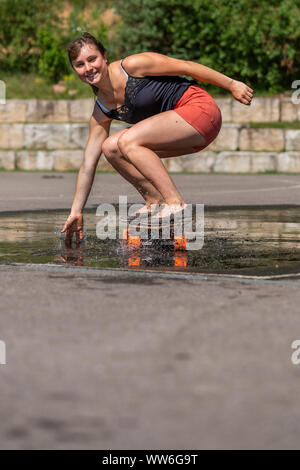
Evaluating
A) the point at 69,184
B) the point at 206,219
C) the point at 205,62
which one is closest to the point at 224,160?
the point at 205,62

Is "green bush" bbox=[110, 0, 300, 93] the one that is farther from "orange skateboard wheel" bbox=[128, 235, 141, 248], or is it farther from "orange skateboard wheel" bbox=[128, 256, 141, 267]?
"orange skateboard wheel" bbox=[128, 256, 141, 267]

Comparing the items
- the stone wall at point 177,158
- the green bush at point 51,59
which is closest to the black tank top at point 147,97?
the stone wall at point 177,158

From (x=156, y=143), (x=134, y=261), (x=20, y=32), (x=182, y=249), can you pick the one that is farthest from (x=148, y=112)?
(x=20, y=32)

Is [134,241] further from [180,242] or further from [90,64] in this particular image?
[90,64]

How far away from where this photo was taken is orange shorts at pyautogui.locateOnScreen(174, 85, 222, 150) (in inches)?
249

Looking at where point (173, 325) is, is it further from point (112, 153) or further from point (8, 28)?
point (8, 28)

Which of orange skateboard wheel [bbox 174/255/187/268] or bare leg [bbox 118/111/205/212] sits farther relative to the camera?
bare leg [bbox 118/111/205/212]

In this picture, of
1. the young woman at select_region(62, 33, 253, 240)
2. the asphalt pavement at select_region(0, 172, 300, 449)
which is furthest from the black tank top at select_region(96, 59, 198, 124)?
the asphalt pavement at select_region(0, 172, 300, 449)

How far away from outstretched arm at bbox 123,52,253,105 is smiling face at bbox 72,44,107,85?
18 cm

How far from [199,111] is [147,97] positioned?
34 cm

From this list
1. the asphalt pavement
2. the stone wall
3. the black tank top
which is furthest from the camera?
the stone wall

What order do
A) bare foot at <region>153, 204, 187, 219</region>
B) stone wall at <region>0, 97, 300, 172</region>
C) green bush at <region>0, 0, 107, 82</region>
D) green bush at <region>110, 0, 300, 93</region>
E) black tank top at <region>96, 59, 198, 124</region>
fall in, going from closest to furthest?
1. bare foot at <region>153, 204, 187, 219</region>
2. black tank top at <region>96, 59, 198, 124</region>
3. stone wall at <region>0, 97, 300, 172</region>
4. green bush at <region>110, 0, 300, 93</region>
5. green bush at <region>0, 0, 107, 82</region>

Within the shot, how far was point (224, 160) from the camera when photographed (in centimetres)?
1747
